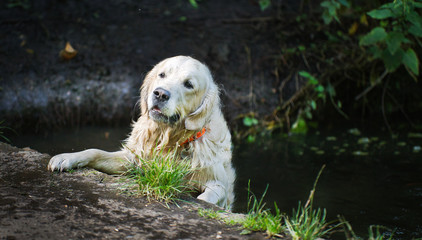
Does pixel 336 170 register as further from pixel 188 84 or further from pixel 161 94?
pixel 161 94

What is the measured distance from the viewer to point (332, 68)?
24.7 ft

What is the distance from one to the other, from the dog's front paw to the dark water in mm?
1649

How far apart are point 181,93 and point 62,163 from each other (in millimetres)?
1104

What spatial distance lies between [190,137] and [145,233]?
1383 millimetres

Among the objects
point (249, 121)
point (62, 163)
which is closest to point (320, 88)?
point (249, 121)

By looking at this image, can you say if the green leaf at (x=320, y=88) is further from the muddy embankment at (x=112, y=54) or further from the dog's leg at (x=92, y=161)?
the dog's leg at (x=92, y=161)

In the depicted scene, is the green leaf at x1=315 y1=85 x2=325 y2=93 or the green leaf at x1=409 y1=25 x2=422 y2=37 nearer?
the green leaf at x1=409 y1=25 x2=422 y2=37

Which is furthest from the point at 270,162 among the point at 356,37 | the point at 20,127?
the point at 20,127

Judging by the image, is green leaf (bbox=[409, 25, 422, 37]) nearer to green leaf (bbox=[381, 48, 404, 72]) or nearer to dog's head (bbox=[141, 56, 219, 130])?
green leaf (bbox=[381, 48, 404, 72])

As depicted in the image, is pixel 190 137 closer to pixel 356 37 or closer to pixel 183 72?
pixel 183 72

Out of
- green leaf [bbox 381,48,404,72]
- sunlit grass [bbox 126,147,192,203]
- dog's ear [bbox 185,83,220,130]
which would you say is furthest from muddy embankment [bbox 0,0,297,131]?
sunlit grass [bbox 126,147,192,203]

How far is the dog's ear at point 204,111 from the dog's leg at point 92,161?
630 millimetres

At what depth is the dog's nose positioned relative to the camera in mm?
3535

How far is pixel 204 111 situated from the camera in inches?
155
